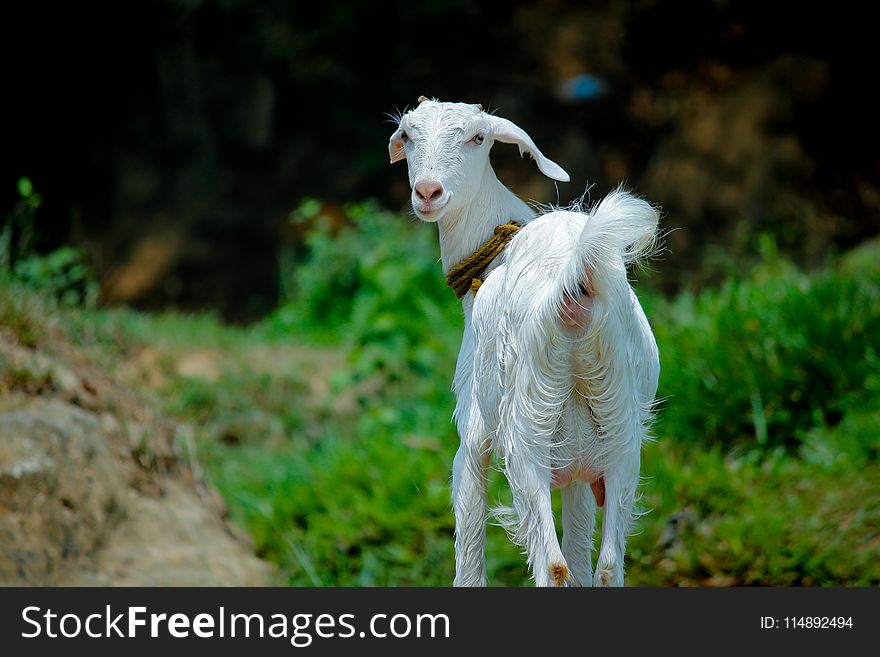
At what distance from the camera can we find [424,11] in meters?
11.0

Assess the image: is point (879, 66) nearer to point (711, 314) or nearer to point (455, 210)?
point (711, 314)

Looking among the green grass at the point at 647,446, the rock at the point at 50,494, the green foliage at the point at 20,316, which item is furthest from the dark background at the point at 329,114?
the rock at the point at 50,494

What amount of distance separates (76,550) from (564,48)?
344 inches

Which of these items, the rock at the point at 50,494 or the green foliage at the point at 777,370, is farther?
the green foliage at the point at 777,370

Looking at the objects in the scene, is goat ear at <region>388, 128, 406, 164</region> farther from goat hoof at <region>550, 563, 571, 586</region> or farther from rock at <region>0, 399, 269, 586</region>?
rock at <region>0, 399, 269, 586</region>

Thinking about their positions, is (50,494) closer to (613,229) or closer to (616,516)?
(616,516)

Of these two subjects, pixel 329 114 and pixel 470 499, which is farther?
pixel 329 114

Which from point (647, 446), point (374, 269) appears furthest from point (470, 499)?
point (374, 269)

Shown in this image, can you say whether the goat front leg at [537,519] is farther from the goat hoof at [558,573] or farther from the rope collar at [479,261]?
the rope collar at [479,261]

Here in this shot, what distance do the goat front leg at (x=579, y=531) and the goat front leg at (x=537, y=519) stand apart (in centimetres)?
28

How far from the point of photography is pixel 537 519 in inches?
103

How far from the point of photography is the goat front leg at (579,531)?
115 inches

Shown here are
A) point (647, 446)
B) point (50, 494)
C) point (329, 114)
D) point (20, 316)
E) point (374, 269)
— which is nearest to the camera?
point (50, 494)

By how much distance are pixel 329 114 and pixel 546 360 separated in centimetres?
943
